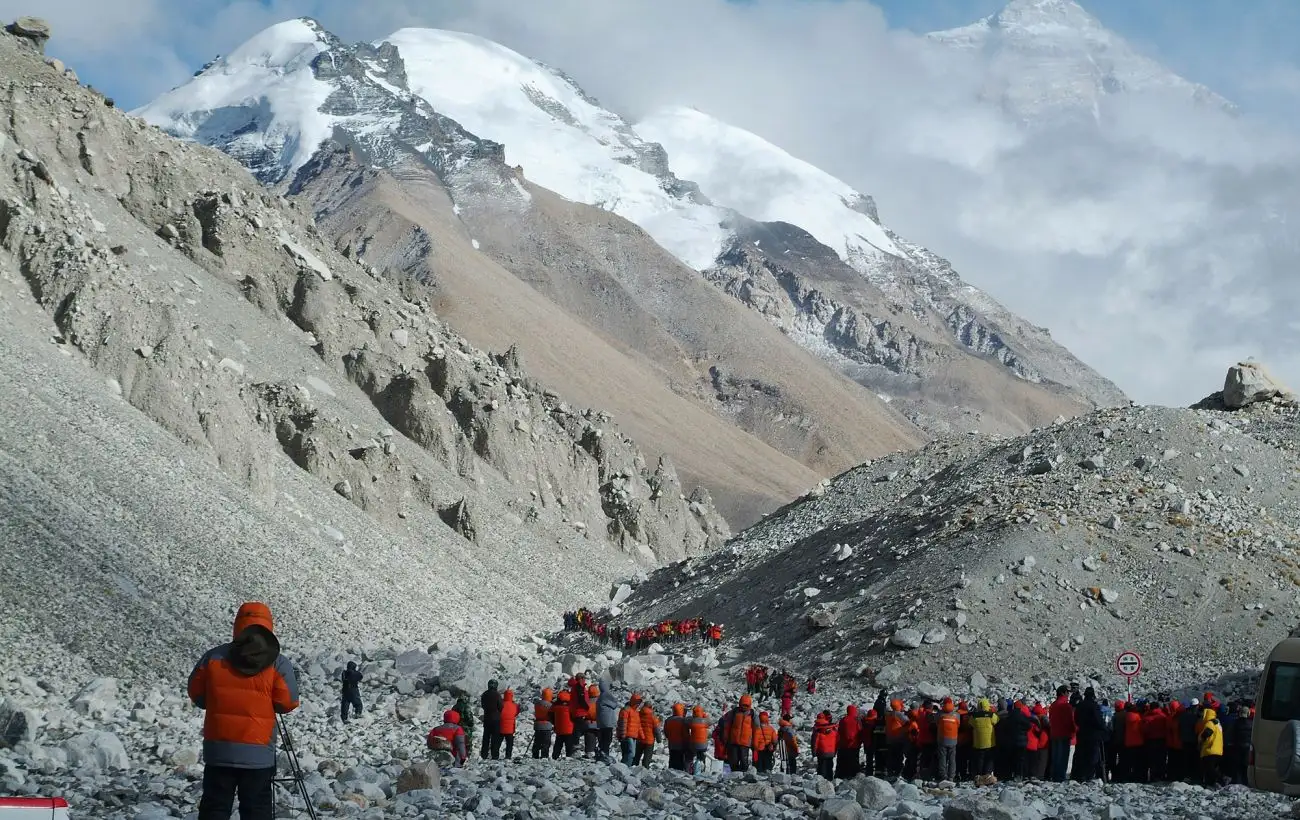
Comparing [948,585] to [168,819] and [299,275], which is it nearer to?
[168,819]

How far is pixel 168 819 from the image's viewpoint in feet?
43.7

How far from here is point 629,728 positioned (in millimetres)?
22859

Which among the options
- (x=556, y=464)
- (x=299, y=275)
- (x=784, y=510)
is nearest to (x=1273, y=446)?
(x=784, y=510)

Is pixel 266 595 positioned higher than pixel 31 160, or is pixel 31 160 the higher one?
pixel 31 160

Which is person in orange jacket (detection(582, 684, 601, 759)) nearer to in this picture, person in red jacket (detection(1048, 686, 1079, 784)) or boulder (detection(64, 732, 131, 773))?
person in red jacket (detection(1048, 686, 1079, 784))

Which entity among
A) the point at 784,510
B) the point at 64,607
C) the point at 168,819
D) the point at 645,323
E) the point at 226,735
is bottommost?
the point at 168,819

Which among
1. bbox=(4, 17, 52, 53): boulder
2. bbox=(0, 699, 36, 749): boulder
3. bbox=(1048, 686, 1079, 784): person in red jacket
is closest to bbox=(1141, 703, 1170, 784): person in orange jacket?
bbox=(1048, 686, 1079, 784): person in red jacket

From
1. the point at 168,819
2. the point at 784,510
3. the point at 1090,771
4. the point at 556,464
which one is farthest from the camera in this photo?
the point at 556,464

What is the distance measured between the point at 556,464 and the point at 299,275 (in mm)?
17308

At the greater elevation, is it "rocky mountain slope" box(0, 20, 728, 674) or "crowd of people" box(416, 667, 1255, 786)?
"rocky mountain slope" box(0, 20, 728, 674)

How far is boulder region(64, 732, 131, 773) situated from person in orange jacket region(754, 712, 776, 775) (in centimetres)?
949

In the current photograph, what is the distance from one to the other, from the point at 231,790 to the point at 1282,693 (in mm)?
14724

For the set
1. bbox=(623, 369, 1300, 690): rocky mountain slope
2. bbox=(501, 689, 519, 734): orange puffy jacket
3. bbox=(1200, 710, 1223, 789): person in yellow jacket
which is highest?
bbox=(623, 369, 1300, 690): rocky mountain slope

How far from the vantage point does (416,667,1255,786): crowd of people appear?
2167 cm
